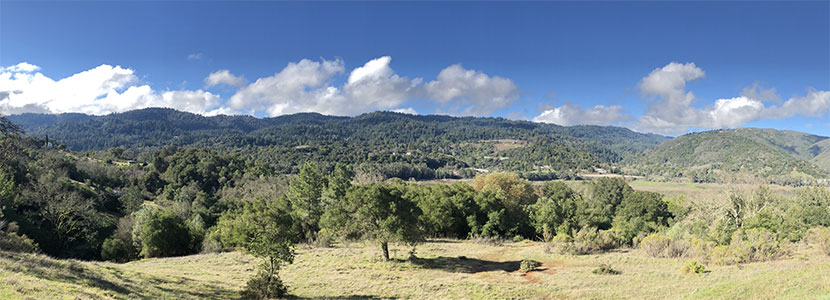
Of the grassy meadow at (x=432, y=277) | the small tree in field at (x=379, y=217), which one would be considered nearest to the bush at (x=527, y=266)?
the grassy meadow at (x=432, y=277)

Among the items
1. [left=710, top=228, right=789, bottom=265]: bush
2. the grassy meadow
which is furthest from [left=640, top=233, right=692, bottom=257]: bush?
[left=710, top=228, right=789, bottom=265]: bush

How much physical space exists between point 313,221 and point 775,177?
9704 inches

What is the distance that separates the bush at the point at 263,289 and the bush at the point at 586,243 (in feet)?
89.6

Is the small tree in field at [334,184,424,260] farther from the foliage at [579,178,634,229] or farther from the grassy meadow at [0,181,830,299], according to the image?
the foliage at [579,178,634,229]

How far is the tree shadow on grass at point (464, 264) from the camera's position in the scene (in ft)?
96.6

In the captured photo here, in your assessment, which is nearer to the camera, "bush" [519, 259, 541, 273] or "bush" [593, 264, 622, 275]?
"bush" [593, 264, 622, 275]

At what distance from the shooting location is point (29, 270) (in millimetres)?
15422

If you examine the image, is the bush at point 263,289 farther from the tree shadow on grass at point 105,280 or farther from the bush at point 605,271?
the bush at point 605,271

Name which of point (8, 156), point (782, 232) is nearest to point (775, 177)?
point (782, 232)

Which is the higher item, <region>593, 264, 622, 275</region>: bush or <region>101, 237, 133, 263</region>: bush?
<region>101, 237, 133, 263</region>: bush

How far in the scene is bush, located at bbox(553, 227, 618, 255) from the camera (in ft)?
116

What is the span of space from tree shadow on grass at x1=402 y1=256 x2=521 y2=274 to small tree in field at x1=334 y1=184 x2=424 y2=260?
2.31 meters

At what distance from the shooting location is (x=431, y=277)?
26.2 meters

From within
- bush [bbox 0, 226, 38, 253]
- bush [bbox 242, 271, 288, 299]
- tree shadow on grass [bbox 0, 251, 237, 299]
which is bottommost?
bush [bbox 242, 271, 288, 299]
